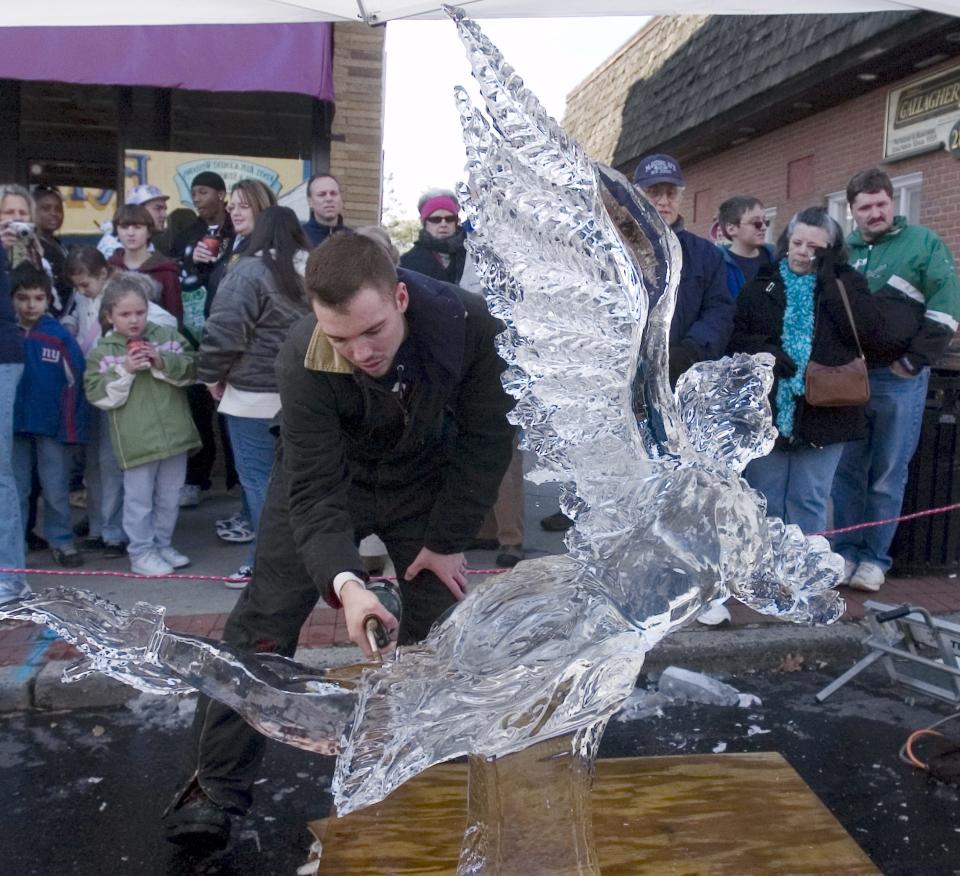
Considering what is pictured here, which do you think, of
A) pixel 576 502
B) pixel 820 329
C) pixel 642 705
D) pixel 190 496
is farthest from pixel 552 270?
pixel 190 496

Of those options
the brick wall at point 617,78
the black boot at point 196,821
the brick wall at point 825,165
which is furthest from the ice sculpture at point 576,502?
the brick wall at point 617,78

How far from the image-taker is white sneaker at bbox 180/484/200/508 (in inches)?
266

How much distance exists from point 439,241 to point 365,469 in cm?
270

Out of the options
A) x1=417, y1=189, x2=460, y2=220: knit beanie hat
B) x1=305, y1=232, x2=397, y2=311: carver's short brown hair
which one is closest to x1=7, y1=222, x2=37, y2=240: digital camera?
x1=417, y1=189, x2=460, y2=220: knit beanie hat

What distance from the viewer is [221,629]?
4500 millimetres

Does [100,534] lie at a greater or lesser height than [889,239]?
lesser

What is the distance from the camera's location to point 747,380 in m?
2.04

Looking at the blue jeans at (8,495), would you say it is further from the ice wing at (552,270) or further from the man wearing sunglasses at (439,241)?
the ice wing at (552,270)

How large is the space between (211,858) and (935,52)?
9128 mm

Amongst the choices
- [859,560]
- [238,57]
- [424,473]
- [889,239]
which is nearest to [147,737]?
[424,473]

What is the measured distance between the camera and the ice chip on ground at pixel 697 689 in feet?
13.5

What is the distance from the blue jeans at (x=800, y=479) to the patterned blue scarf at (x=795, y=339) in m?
0.19

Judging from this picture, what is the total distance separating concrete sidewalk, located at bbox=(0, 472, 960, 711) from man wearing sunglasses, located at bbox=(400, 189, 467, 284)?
1.63m

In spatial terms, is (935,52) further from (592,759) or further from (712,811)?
(592,759)
